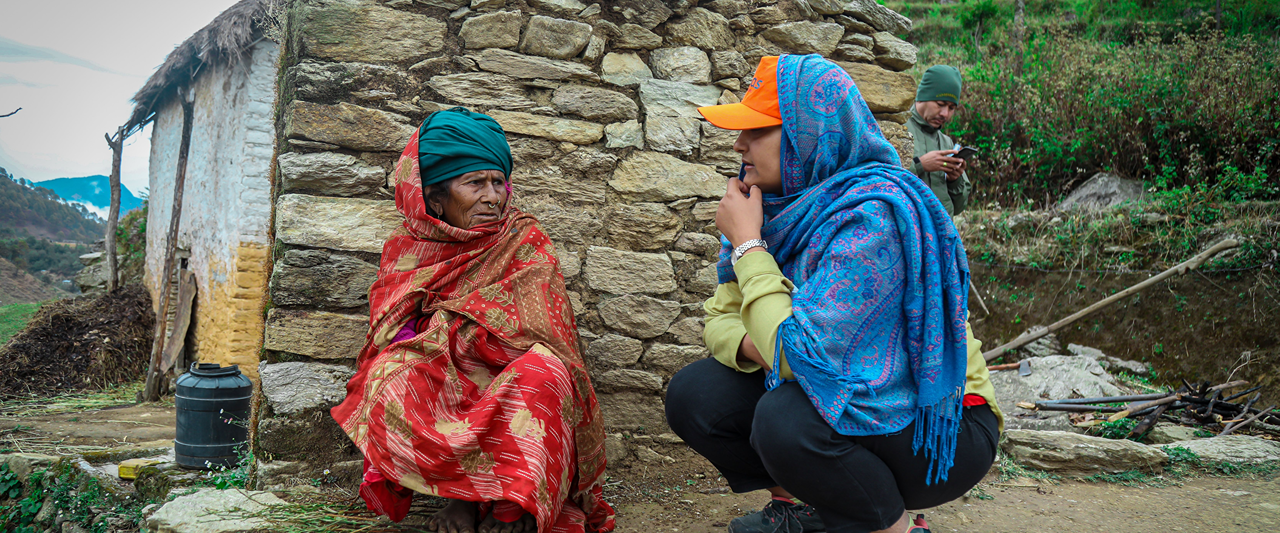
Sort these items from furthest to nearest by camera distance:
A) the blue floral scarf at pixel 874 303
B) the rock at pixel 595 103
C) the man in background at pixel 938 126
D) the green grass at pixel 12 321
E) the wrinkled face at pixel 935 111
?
1. the green grass at pixel 12 321
2. the wrinkled face at pixel 935 111
3. the man in background at pixel 938 126
4. the rock at pixel 595 103
5. the blue floral scarf at pixel 874 303

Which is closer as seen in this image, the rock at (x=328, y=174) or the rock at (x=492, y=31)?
the rock at (x=328, y=174)

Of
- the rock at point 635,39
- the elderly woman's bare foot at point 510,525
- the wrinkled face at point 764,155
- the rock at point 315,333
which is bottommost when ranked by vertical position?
the elderly woman's bare foot at point 510,525

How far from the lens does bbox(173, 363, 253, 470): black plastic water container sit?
2.80 meters

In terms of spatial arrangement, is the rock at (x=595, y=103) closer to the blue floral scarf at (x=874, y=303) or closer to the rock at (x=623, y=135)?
the rock at (x=623, y=135)

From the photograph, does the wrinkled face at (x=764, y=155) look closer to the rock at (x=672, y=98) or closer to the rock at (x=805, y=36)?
the rock at (x=672, y=98)

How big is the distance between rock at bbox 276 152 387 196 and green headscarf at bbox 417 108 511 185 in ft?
1.31

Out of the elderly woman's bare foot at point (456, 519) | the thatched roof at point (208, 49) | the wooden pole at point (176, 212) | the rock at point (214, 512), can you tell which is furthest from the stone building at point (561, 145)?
the wooden pole at point (176, 212)

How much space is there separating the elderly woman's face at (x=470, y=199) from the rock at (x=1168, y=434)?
408 cm

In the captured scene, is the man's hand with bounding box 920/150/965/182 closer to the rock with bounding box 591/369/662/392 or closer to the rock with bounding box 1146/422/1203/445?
the rock with bounding box 591/369/662/392

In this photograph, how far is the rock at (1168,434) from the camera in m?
3.91

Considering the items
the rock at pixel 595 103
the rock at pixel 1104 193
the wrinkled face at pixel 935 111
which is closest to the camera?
the rock at pixel 595 103

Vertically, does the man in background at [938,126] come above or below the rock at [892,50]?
below

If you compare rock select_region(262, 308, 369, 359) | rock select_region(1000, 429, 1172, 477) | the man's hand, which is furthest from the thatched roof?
rock select_region(1000, 429, 1172, 477)

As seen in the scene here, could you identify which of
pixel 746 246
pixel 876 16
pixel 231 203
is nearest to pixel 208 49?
pixel 231 203
